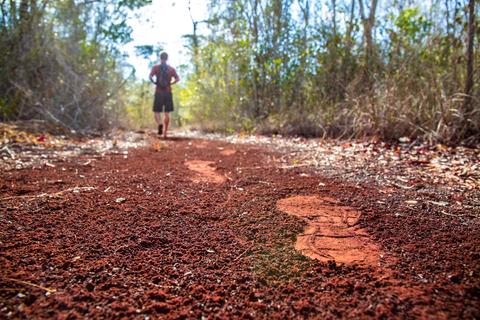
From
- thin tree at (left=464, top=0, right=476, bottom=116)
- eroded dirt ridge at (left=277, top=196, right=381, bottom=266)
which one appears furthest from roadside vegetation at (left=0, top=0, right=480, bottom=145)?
eroded dirt ridge at (left=277, top=196, right=381, bottom=266)

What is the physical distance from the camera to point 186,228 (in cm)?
135

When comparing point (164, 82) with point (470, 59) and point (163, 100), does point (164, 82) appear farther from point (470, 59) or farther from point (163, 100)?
point (470, 59)

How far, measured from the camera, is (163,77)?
5.89m

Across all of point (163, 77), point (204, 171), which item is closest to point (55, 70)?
point (163, 77)

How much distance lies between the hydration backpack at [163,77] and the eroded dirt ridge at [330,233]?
488 cm

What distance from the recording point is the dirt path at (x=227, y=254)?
826 mm

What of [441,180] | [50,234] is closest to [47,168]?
[50,234]

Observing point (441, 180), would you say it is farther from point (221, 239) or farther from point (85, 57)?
point (85, 57)

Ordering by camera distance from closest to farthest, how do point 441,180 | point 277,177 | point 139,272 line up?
1. point 139,272
2. point 441,180
3. point 277,177

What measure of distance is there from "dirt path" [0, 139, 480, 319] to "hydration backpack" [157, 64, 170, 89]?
14.1 ft

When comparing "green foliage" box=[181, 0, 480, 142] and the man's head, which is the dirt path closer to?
"green foliage" box=[181, 0, 480, 142]

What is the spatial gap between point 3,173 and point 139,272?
191 centimetres

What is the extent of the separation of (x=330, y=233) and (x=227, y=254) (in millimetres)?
493

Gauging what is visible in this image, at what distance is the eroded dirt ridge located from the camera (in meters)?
1.12
